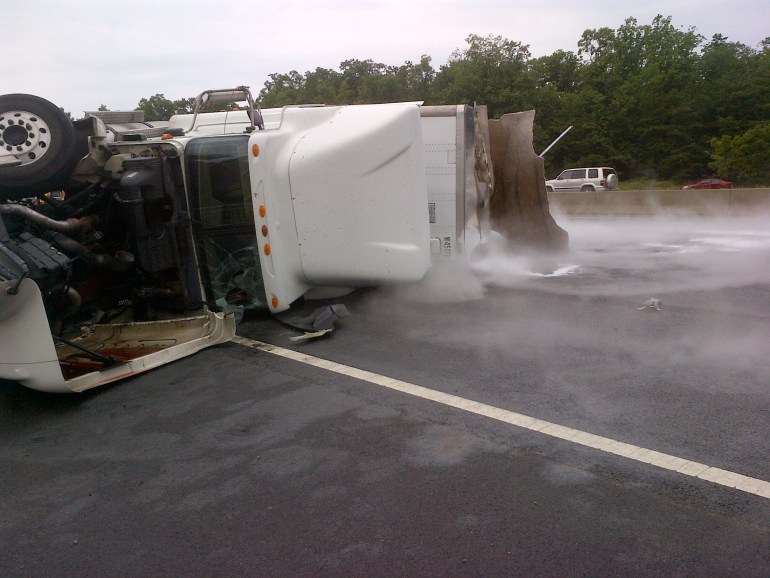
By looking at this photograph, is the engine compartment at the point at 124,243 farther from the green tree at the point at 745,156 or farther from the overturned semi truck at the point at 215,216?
the green tree at the point at 745,156

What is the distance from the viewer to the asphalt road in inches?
112

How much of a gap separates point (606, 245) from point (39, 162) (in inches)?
363

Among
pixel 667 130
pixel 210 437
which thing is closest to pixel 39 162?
pixel 210 437

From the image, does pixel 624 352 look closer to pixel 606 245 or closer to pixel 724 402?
pixel 724 402

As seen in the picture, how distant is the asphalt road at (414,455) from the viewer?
2836 mm

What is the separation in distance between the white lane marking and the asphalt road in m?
0.04

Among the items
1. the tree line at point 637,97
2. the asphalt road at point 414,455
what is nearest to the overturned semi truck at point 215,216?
the asphalt road at point 414,455

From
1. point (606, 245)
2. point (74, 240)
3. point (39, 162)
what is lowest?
point (606, 245)

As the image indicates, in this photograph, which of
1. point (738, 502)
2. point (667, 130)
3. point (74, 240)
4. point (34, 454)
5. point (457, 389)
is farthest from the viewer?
point (667, 130)

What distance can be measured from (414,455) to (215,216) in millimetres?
3653

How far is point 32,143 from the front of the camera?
5715 millimetres

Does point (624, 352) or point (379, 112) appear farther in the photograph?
point (379, 112)

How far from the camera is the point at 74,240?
582cm

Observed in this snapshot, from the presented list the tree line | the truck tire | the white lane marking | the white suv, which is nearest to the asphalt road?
the white lane marking
